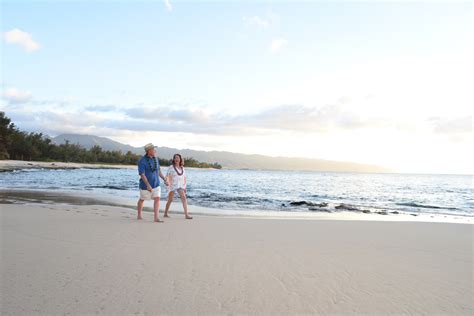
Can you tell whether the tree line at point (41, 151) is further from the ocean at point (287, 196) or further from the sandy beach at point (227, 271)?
the sandy beach at point (227, 271)

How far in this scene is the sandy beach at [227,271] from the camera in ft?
10.8

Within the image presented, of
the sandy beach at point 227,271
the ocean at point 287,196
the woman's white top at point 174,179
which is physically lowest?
the ocean at point 287,196

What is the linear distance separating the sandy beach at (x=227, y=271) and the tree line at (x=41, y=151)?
245 ft

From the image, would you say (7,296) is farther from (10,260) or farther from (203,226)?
(203,226)

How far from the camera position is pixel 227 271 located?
425 centimetres

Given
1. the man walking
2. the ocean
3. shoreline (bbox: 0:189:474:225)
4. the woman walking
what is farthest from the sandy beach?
the ocean

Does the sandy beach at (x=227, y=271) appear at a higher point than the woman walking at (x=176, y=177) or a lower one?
lower

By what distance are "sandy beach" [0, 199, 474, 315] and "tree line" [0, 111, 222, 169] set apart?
74.8m

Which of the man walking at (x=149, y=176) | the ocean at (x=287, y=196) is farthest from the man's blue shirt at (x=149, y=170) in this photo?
the ocean at (x=287, y=196)

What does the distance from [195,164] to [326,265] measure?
16238 cm

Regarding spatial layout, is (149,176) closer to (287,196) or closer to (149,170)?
(149,170)

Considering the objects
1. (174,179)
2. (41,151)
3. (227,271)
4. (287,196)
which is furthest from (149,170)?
(41,151)

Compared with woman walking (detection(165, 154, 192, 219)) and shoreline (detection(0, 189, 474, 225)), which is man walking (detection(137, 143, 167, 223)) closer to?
woman walking (detection(165, 154, 192, 219))

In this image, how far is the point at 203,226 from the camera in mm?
7973
